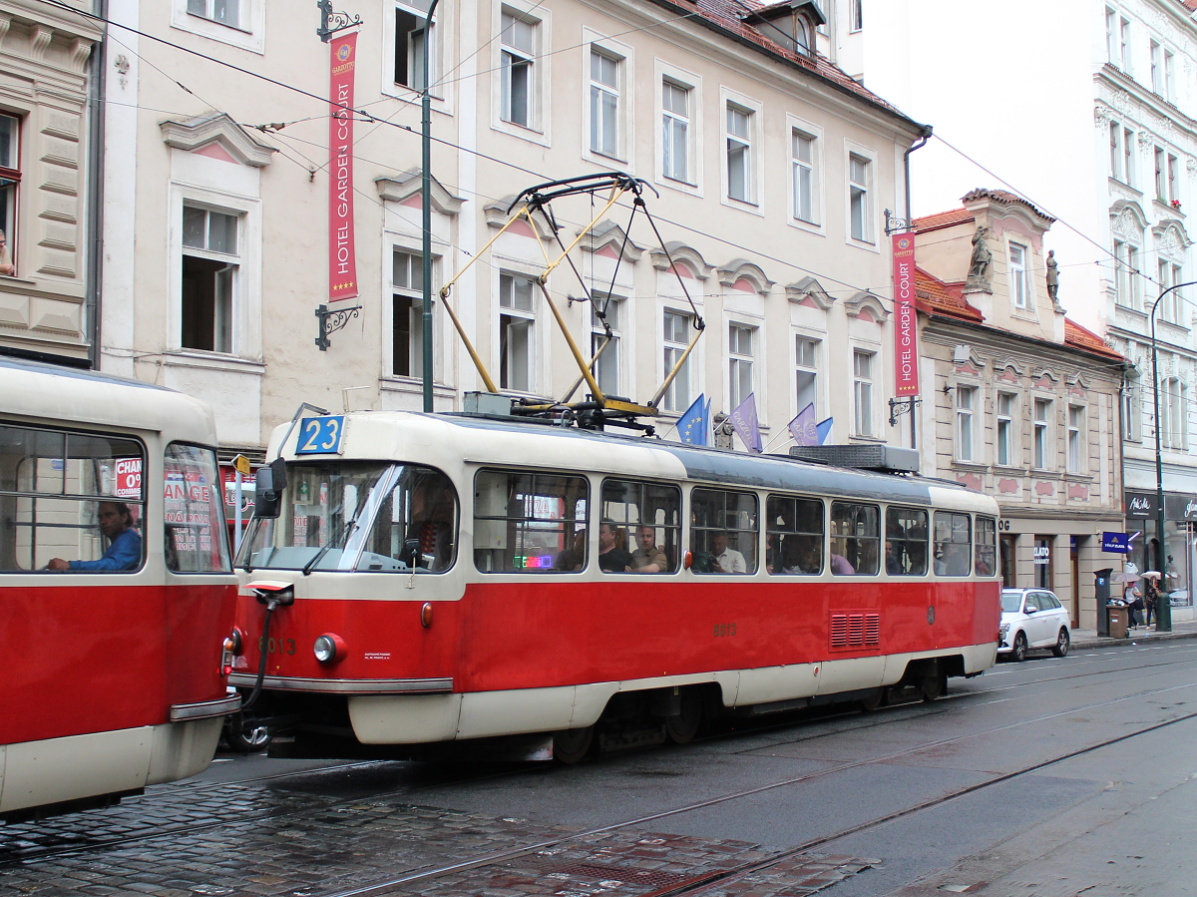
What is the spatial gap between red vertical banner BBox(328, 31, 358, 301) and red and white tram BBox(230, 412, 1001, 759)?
6441mm

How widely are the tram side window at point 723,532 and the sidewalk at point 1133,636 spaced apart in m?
19.4

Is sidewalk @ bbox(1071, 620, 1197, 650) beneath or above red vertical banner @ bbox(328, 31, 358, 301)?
beneath

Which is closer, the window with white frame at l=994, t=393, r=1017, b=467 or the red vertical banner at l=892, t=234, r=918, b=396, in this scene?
the red vertical banner at l=892, t=234, r=918, b=396

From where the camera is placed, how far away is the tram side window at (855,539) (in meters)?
14.5

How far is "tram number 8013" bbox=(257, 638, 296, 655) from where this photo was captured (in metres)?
9.53

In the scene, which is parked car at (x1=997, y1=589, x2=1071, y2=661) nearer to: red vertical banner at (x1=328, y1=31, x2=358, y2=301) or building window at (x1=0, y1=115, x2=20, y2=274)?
red vertical banner at (x1=328, y1=31, x2=358, y2=301)

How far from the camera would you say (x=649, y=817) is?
868 centimetres

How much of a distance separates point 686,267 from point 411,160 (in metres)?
6.38

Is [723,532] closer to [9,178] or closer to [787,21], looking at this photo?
[9,178]

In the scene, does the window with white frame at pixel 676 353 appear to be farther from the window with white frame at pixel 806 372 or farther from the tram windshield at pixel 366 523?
the tram windshield at pixel 366 523

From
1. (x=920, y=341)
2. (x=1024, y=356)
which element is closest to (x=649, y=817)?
(x=920, y=341)

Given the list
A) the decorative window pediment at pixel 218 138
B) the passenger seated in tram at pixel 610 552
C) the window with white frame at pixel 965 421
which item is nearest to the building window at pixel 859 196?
the window with white frame at pixel 965 421

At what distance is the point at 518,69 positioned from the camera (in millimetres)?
20750

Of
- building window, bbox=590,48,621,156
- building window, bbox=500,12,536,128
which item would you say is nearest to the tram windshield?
building window, bbox=500,12,536,128
